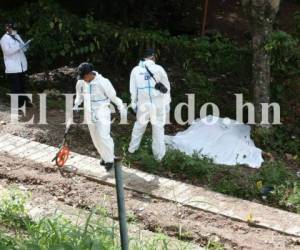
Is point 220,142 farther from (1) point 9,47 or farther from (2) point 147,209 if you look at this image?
(1) point 9,47

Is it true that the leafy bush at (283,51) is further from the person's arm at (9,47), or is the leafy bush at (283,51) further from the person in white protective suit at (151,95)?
the person's arm at (9,47)

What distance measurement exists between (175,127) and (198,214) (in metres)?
3.68

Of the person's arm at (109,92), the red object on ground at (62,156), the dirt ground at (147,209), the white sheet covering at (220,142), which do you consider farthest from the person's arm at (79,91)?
the white sheet covering at (220,142)

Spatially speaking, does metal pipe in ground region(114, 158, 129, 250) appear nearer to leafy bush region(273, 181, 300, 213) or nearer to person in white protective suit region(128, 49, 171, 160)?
leafy bush region(273, 181, 300, 213)

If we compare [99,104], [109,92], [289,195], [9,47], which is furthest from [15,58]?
[289,195]

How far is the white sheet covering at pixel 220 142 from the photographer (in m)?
9.36

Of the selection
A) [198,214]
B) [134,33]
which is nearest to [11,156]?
[198,214]

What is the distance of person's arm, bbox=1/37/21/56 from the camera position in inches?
405

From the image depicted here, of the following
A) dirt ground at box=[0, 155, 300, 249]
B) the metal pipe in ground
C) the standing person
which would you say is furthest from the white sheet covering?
the metal pipe in ground

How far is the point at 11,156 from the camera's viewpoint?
28.1ft

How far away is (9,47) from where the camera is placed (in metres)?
10.3

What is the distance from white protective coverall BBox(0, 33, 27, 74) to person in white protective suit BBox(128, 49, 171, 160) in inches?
105

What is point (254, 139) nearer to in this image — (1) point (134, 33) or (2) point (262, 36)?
(2) point (262, 36)

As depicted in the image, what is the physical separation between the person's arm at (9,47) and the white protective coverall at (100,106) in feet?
8.35
